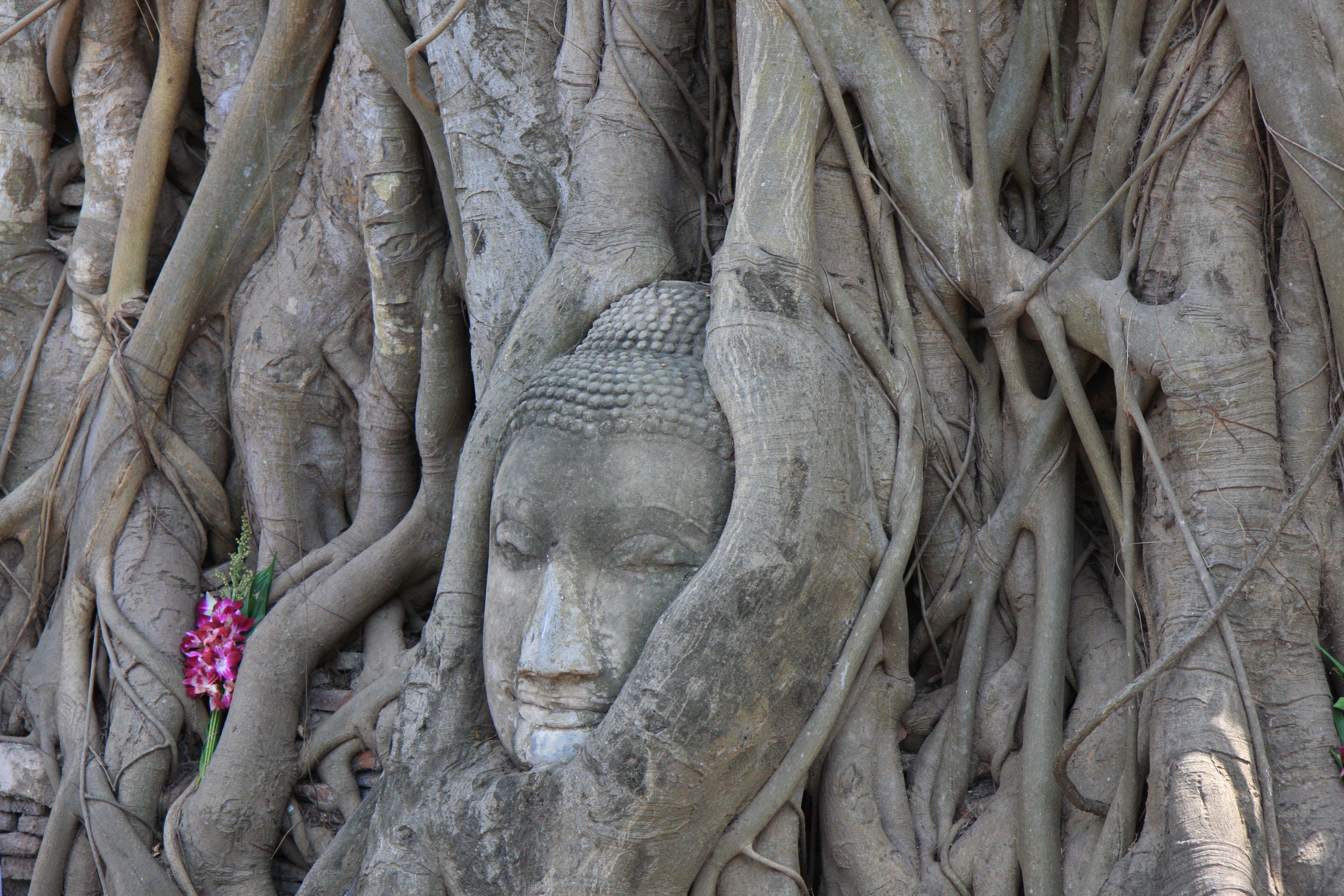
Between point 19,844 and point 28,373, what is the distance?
1558mm

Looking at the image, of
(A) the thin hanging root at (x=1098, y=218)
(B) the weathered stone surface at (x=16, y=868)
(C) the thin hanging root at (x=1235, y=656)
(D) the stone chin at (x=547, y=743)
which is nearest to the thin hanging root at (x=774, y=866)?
(D) the stone chin at (x=547, y=743)

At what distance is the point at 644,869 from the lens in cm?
209

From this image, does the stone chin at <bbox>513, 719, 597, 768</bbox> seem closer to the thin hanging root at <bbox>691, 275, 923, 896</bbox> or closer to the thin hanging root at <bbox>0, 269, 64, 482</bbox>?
the thin hanging root at <bbox>691, 275, 923, 896</bbox>

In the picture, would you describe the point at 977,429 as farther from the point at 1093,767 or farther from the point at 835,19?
the point at 835,19

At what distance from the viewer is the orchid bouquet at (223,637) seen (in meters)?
3.22

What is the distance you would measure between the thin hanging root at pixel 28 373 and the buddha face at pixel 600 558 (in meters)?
2.48

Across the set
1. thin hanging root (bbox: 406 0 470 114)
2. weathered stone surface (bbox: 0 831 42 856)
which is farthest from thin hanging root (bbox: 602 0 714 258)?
weathered stone surface (bbox: 0 831 42 856)

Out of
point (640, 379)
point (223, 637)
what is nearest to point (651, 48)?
point (640, 379)

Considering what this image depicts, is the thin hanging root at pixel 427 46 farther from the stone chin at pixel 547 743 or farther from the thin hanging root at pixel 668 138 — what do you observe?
the stone chin at pixel 547 743

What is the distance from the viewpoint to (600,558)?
222 cm

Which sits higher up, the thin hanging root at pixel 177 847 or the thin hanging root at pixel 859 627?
the thin hanging root at pixel 859 627

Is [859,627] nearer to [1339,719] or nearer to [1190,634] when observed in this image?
[1190,634]

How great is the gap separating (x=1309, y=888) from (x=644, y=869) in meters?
1.16

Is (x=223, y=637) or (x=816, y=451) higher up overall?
(x=816, y=451)
